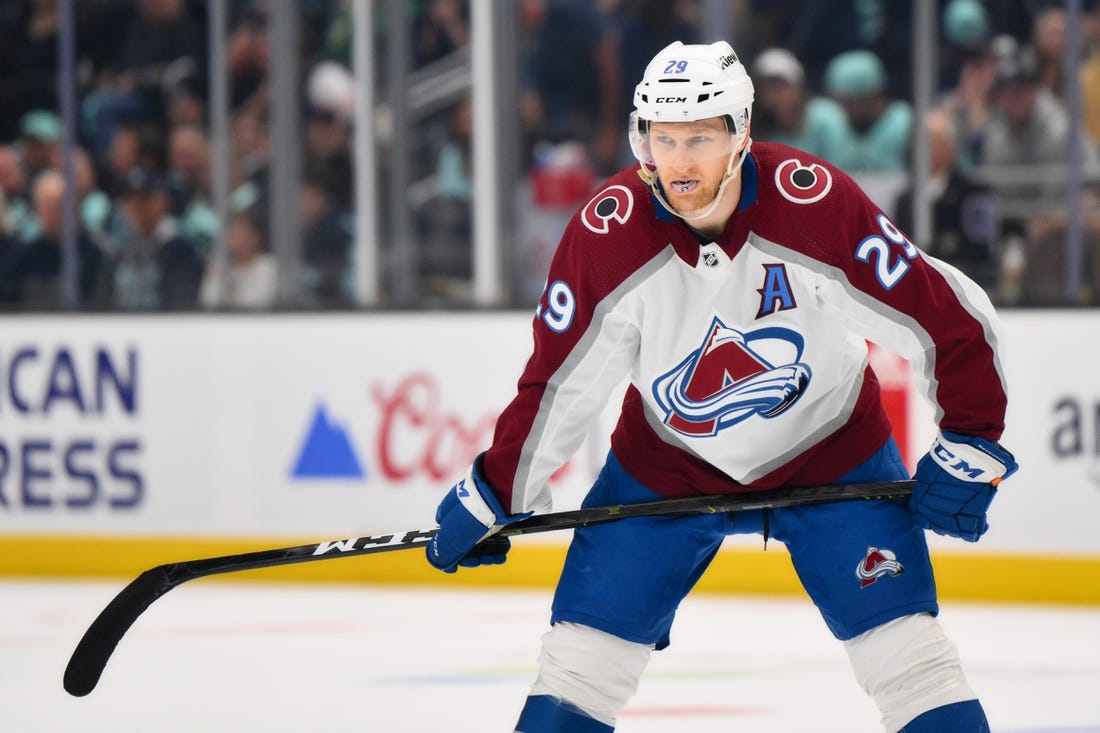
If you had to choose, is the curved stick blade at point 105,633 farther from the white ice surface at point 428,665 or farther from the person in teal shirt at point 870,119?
the person in teal shirt at point 870,119

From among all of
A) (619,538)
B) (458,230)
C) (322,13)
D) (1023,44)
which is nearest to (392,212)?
(458,230)

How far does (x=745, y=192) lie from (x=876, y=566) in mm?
503

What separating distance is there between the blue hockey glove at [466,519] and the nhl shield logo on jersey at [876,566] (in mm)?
442

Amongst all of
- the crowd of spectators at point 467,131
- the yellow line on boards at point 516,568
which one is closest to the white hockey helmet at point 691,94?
the yellow line on boards at point 516,568

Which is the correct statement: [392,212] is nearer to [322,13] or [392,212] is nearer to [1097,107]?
[322,13]

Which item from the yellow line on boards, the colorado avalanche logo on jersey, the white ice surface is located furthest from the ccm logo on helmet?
the yellow line on boards

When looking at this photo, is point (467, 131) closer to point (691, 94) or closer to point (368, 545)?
point (368, 545)

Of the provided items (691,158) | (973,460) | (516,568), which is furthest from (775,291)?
(516,568)

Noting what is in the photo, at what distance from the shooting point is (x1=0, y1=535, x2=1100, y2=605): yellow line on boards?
4500 mm

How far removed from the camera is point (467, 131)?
217 inches

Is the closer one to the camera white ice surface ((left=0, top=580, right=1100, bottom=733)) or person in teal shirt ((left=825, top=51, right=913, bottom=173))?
white ice surface ((left=0, top=580, right=1100, bottom=733))

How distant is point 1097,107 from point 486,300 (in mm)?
1931

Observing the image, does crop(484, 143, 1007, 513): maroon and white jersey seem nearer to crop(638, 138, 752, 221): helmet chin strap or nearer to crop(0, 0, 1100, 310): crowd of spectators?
crop(638, 138, 752, 221): helmet chin strap

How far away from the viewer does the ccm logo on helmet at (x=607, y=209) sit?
215cm
